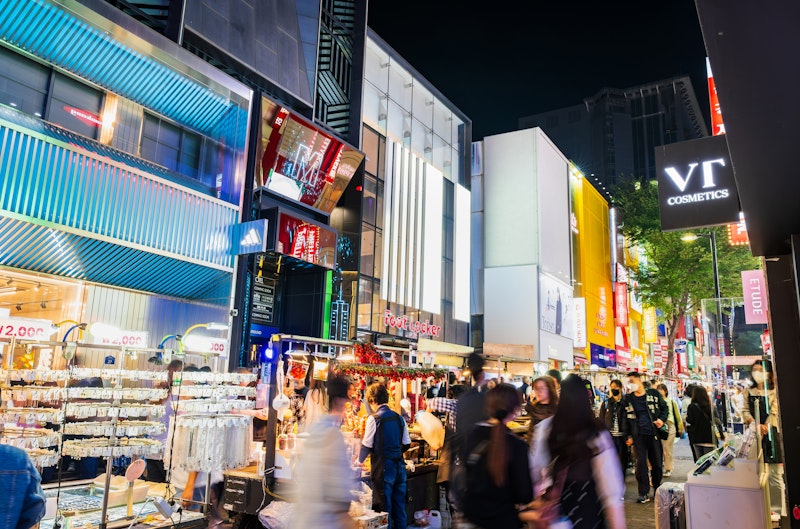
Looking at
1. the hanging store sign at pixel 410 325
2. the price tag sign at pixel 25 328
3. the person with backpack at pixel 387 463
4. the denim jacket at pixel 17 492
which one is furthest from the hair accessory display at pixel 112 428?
the hanging store sign at pixel 410 325

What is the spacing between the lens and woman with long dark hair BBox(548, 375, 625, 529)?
12.7 feet

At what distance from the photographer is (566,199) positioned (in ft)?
102

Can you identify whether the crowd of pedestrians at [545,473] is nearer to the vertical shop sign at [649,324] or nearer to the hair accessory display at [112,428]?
the hair accessory display at [112,428]

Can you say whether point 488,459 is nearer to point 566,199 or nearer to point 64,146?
point 64,146

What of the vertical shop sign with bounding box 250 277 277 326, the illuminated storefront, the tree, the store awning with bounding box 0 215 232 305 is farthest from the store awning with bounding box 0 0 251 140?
the illuminated storefront

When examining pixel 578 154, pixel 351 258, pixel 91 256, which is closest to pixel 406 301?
pixel 351 258

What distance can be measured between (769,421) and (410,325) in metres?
13.6

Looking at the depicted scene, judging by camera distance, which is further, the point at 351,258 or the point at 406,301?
the point at 406,301

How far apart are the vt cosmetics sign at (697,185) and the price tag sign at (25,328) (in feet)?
27.7

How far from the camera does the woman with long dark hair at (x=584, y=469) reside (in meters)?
3.86

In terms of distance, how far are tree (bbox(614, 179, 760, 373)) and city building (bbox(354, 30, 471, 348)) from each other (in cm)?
955

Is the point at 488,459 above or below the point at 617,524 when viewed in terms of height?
above

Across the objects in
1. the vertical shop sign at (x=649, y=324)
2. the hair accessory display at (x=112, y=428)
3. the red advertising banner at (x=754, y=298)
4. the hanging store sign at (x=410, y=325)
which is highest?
the vertical shop sign at (x=649, y=324)

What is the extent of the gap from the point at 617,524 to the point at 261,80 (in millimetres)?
13801
